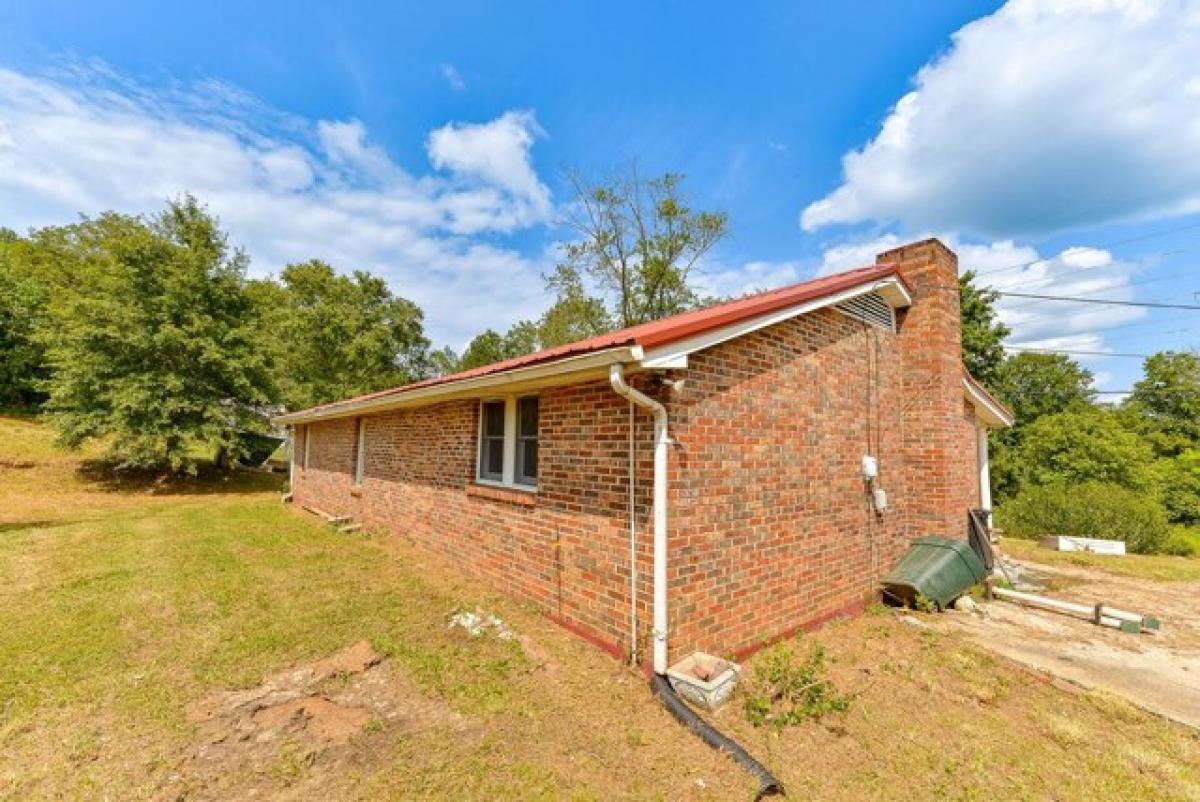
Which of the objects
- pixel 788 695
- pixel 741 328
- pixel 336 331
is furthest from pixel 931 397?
pixel 336 331

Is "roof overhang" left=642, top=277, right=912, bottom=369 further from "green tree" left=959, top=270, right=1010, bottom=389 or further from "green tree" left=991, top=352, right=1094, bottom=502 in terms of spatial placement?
"green tree" left=991, top=352, right=1094, bottom=502

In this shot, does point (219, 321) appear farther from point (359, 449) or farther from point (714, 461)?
point (714, 461)

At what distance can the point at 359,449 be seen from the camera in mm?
10359

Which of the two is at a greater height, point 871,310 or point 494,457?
point 871,310

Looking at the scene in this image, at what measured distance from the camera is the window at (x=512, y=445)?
18.7ft

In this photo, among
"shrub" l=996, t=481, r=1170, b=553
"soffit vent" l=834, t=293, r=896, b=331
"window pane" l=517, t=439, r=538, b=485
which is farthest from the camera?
"shrub" l=996, t=481, r=1170, b=553

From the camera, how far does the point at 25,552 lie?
7895 millimetres

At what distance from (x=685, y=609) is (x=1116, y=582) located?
8.39 metres

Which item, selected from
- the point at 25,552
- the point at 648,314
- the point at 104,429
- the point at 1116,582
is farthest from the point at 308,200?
the point at 1116,582

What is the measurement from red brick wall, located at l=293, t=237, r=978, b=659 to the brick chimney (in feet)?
0.07

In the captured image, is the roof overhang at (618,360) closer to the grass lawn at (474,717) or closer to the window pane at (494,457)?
the window pane at (494,457)

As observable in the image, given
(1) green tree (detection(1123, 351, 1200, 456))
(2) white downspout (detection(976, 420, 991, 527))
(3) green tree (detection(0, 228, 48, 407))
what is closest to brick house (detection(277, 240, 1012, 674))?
(2) white downspout (detection(976, 420, 991, 527))

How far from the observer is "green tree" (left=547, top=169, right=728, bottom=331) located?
70.1ft

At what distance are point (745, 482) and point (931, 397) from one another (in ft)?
12.6
